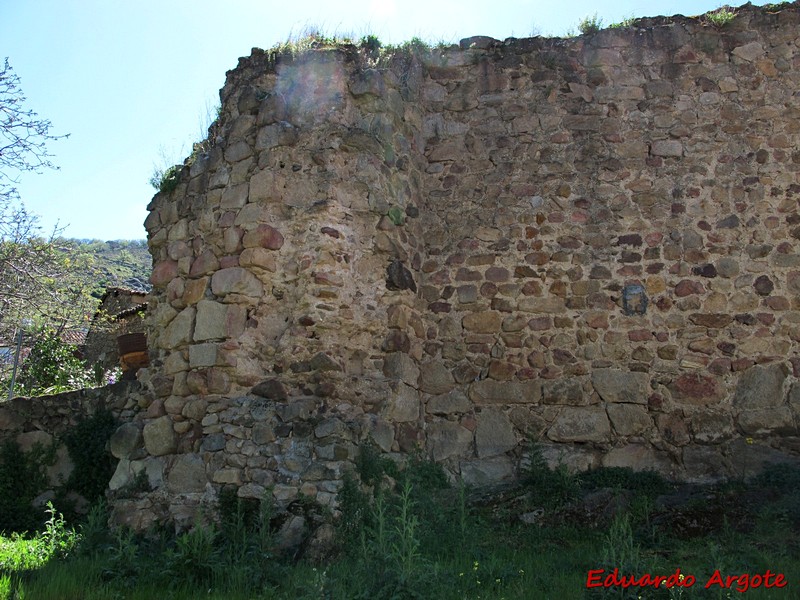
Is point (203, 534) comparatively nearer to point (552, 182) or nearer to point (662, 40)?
point (552, 182)

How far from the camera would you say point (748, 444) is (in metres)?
6.36

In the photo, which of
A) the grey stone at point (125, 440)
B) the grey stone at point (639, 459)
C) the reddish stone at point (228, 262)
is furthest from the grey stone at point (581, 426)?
the grey stone at point (125, 440)

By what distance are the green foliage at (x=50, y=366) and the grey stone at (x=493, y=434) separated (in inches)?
221

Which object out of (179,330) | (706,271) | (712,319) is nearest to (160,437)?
(179,330)

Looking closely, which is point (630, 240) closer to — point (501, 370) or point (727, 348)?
point (727, 348)

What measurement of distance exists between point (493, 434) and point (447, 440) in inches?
16.4

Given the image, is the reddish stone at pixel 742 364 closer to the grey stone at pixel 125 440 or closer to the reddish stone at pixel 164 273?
the reddish stone at pixel 164 273

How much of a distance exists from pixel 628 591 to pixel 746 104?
519 cm

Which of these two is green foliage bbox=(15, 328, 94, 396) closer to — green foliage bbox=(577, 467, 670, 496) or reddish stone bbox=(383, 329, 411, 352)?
reddish stone bbox=(383, 329, 411, 352)

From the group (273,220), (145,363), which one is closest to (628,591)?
(273,220)

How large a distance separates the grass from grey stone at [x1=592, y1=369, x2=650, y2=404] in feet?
2.20

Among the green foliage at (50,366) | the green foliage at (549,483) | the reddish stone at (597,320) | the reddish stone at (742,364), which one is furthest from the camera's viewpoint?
the green foliage at (50,366)

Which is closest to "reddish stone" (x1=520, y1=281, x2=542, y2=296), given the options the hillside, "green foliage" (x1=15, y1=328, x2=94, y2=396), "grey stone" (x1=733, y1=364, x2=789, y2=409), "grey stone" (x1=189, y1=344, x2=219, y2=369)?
"grey stone" (x1=733, y1=364, x2=789, y2=409)

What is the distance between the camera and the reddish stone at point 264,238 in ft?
19.9
